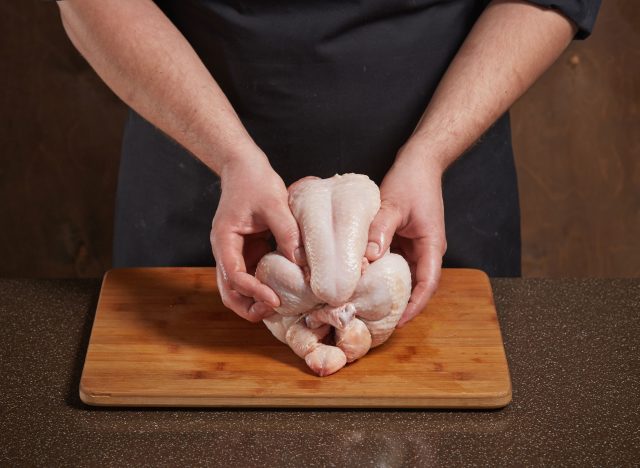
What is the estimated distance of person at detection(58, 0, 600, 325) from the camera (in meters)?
1.49

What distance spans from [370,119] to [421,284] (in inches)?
18.1

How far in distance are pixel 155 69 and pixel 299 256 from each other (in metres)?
0.48

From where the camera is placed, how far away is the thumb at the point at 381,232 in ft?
4.53

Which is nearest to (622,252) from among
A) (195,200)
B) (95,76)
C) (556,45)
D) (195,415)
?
(556,45)

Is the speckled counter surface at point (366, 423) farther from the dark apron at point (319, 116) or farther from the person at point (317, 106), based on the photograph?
the dark apron at point (319, 116)

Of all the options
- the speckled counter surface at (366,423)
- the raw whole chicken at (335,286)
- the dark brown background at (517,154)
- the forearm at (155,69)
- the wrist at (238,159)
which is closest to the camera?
the speckled counter surface at (366,423)

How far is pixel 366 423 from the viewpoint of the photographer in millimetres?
1278

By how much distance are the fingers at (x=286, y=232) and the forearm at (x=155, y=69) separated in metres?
0.20

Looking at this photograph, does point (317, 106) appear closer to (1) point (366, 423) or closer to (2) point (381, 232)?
(2) point (381, 232)

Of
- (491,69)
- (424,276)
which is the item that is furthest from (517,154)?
(424,276)

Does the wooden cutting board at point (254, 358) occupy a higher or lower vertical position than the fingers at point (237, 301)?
lower

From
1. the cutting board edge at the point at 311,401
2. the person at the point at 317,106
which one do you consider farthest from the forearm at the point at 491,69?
the cutting board edge at the point at 311,401

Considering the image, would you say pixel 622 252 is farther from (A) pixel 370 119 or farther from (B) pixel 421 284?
(B) pixel 421 284

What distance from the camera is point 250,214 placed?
1421 mm
